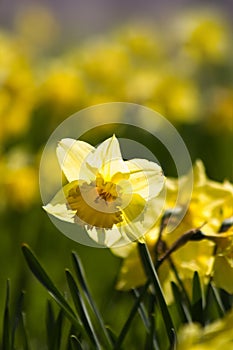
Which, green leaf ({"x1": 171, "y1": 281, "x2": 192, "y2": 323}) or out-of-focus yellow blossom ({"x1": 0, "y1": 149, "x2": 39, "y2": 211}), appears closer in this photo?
green leaf ({"x1": 171, "y1": 281, "x2": 192, "y2": 323})

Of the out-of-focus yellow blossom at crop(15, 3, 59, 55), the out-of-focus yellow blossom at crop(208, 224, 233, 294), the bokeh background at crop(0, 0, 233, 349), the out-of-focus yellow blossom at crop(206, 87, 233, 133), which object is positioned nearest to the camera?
the out-of-focus yellow blossom at crop(208, 224, 233, 294)

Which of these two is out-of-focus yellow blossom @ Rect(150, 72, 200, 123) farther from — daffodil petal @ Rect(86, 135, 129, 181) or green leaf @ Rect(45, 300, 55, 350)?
daffodil petal @ Rect(86, 135, 129, 181)

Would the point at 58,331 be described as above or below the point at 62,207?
below

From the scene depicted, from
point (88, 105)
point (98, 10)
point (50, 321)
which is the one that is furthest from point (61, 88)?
point (98, 10)

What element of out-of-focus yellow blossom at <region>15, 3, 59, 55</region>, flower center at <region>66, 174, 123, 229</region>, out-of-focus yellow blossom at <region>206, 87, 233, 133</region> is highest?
out-of-focus yellow blossom at <region>15, 3, 59, 55</region>

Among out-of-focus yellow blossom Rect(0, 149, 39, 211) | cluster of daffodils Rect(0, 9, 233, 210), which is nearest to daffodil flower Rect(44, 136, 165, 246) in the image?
out-of-focus yellow blossom Rect(0, 149, 39, 211)

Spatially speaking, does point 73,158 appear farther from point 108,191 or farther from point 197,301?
point 197,301

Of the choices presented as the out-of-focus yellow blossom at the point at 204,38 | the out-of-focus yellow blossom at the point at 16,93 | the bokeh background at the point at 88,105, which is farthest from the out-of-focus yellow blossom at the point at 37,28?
the out-of-focus yellow blossom at the point at 16,93

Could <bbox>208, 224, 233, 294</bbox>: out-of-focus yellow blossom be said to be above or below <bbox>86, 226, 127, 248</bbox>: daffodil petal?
below
